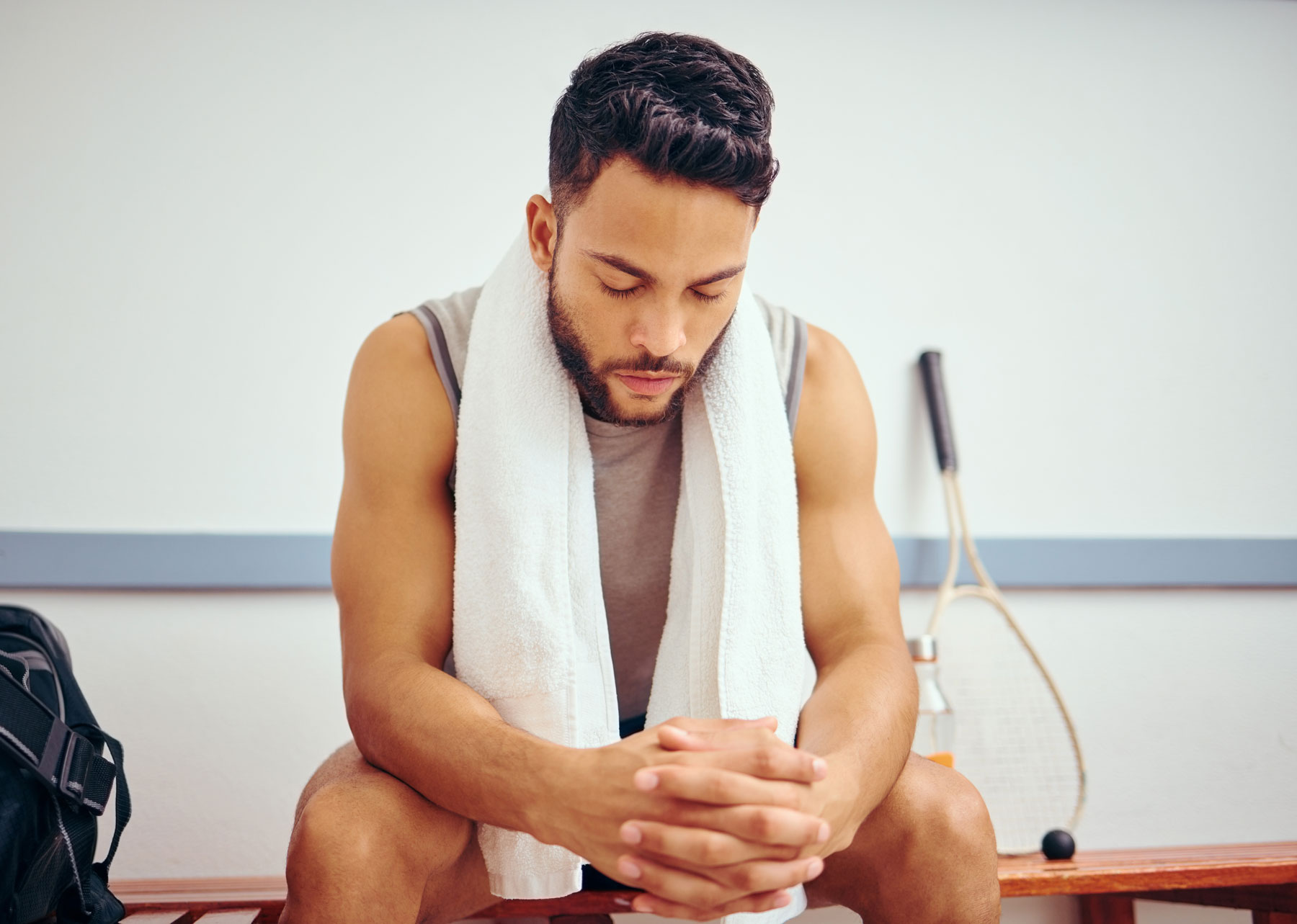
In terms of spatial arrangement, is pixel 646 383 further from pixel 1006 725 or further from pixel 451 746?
pixel 1006 725

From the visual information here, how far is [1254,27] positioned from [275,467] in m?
1.80

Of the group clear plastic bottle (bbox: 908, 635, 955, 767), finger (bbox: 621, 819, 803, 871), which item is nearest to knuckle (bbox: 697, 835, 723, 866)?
finger (bbox: 621, 819, 803, 871)

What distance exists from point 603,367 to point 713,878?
1.53 ft

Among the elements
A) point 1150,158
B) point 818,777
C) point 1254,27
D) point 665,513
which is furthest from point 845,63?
point 818,777

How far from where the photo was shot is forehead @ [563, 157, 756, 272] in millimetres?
842

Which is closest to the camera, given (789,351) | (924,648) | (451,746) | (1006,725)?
(451,746)

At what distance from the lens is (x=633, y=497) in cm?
107

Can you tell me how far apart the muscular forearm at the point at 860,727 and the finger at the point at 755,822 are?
4cm

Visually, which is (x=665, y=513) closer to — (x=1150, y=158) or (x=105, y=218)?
(x=105, y=218)

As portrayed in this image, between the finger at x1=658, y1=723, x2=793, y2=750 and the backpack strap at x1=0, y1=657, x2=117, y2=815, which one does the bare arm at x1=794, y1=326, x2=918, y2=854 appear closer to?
the finger at x1=658, y1=723, x2=793, y2=750

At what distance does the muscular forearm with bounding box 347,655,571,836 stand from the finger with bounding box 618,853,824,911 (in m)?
0.09

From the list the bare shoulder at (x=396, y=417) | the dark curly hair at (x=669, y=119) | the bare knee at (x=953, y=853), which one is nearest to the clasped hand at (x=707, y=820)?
the bare knee at (x=953, y=853)

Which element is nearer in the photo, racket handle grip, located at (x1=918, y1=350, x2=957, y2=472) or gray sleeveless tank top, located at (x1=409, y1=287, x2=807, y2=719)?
gray sleeveless tank top, located at (x1=409, y1=287, x2=807, y2=719)

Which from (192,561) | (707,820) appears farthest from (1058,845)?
(192,561)
